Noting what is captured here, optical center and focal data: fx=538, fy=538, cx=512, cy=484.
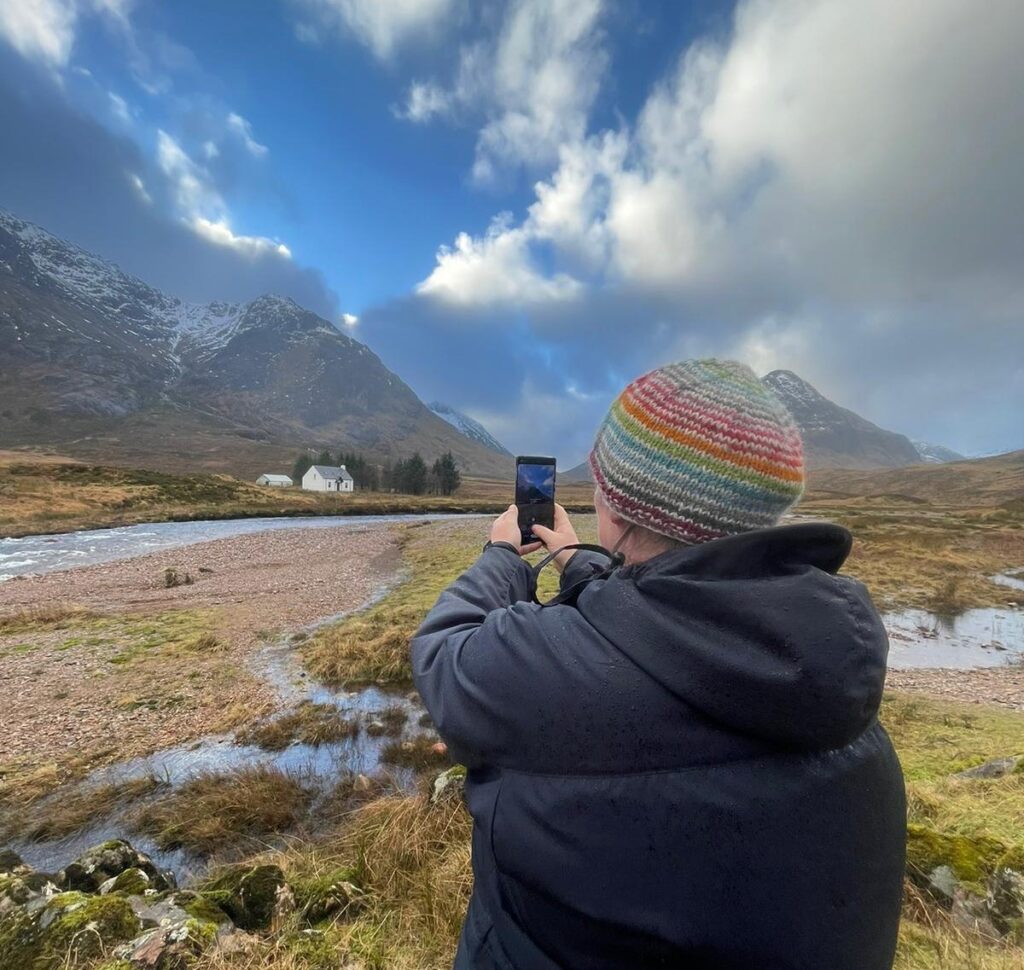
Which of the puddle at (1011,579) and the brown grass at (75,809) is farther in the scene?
the puddle at (1011,579)

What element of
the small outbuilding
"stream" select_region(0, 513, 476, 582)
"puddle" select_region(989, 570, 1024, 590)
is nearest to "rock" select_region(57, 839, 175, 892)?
"stream" select_region(0, 513, 476, 582)

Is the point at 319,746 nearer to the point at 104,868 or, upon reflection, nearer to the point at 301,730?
the point at 301,730

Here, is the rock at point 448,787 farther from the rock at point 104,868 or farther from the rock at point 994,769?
the rock at point 994,769

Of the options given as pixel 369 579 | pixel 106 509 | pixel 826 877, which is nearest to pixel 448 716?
pixel 826 877

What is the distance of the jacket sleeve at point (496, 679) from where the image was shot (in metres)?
1.53

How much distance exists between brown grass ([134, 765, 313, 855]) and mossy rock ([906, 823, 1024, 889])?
6.64 m

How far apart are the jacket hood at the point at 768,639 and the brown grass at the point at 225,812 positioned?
7270mm

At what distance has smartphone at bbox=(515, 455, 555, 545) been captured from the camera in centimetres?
286

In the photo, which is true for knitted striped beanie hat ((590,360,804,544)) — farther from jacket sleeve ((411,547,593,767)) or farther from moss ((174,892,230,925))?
moss ((174,892,230,925))

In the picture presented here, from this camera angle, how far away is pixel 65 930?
3.50m

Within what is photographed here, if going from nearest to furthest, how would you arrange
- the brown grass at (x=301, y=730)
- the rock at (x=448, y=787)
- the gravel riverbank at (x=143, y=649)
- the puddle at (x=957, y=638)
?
the rock at (x=448, y=787), the brown grass at (x=301, y=730), the gravel riverbank at (x=143, y=649), the puddle at (x=957, y=638)

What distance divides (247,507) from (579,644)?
214ft

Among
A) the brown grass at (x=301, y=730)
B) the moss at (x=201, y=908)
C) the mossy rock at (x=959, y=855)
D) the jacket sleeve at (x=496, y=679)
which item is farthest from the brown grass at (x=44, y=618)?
the mossy rock at (x=959, y=855)

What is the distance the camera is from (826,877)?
1.40 meters
